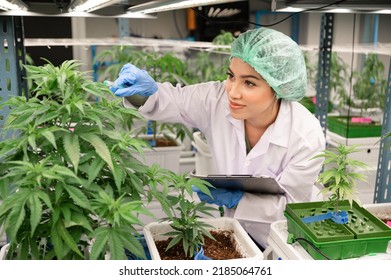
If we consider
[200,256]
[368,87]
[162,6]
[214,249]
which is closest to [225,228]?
[214,249]

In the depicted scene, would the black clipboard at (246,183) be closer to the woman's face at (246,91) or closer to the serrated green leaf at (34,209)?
the woman's face at (246,91)

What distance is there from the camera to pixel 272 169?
4.74ft

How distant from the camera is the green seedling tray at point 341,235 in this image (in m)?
0.90

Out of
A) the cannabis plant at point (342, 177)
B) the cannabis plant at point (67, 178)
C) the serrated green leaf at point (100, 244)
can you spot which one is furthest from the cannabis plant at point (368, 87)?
the serrated green leaf at point (100, 244)

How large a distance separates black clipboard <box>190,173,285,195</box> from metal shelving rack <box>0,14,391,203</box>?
1.48ft

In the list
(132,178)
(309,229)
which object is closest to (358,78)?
(309,229)

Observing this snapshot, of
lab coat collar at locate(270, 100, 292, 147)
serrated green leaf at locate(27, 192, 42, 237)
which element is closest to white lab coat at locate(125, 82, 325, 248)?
lab coat collar at locate(270, 100, 292, 147)

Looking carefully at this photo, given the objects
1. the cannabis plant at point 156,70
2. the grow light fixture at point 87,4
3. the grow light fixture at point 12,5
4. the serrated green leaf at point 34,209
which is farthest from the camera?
the cannabis plant at point 156,70

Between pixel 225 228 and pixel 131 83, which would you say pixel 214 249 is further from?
pixel 131 83

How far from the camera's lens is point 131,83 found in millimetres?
1358

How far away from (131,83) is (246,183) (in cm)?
49

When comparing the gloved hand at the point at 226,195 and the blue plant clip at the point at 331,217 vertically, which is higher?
the blue plant clip at the point at 331,217

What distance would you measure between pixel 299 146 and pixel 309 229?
1.65 ft
